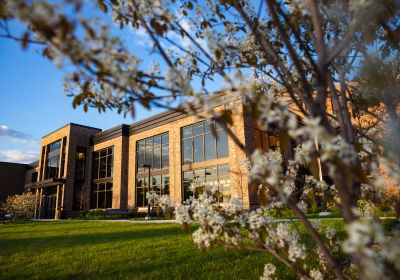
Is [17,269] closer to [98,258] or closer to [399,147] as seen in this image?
[98,258]

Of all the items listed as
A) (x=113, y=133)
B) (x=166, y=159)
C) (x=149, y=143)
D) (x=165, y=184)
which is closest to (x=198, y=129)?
(x=166, y=159)

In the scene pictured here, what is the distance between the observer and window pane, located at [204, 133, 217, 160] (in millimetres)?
22141

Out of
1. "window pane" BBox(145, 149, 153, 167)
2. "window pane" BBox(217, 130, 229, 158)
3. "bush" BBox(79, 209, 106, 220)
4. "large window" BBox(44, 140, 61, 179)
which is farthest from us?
"large window" BBox(44, 140, 61, 179)

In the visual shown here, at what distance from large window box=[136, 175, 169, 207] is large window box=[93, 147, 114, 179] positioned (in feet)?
16.4

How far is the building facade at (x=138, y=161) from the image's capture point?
68.6 feet

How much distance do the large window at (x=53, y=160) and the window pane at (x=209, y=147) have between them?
22.7 meters

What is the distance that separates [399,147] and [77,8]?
2.66m

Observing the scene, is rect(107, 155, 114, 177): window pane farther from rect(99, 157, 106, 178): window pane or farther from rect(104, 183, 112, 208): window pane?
rect(104, 183, 112, 208): window pane

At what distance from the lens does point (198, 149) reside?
76.2ft

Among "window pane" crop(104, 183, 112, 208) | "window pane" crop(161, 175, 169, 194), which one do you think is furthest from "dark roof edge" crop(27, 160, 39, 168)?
"window pane" crop(161, 175, 169, 194)

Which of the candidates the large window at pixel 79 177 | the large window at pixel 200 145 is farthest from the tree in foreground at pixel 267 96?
the large window at pixel 79 177

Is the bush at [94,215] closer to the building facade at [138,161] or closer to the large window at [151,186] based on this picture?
the building facade at [138,161]

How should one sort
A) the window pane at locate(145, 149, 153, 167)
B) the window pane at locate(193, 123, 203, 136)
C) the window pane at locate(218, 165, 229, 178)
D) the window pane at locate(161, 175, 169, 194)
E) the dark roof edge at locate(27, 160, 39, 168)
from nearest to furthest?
1. the window pane at locate(218, 165, 229, 178)
2. the window pane at locate(193, 123, 203, 136)
3. the window pane at locate(161, 175, 169, 194)
4. the window pane at locate(145, 149, 153, 167)
5. the dark roof edge at locate(27, 160, 39, 168)

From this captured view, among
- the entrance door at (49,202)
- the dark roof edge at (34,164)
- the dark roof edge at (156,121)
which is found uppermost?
the dark roof edge at (156,121)
